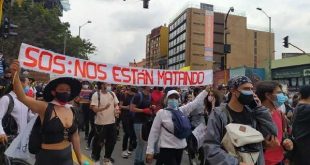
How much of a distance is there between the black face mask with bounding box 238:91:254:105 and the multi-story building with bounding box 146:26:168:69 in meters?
117

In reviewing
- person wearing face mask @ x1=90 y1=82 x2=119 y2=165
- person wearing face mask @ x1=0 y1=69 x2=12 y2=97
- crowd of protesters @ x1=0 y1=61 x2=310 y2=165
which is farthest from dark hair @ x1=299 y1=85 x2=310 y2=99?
person wearing face mask @ x1=90 y1=82 x2=119 y2=165

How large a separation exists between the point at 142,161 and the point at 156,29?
435 feet

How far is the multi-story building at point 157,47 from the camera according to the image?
129m

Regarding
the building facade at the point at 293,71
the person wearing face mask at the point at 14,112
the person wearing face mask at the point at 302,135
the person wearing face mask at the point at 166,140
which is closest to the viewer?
the person wearing face mask at the point at 302,135

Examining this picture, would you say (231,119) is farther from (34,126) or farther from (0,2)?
(0,2)

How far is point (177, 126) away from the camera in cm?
660

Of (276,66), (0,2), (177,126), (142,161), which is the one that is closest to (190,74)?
(142,161)

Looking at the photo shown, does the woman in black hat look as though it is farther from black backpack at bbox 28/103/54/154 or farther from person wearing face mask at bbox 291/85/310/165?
person wearing face mask at bbox 291/85/310/165

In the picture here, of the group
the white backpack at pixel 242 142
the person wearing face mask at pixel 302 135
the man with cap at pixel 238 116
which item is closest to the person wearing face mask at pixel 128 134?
the person wearing face mask at pixel 302 135

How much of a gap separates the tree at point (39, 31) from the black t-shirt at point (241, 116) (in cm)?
3885

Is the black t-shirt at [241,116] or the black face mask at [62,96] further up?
the black face mask at [62,96]

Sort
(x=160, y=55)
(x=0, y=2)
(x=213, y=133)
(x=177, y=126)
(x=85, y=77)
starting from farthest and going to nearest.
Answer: (x=160, y=55)
(x=0, y=2)
(x=85, y=77)
(x=177, y=126)
(x=213, y=133)

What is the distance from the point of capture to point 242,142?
3.64 metres

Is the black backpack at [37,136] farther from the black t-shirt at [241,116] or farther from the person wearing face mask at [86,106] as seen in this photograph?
the person wearing face mask at [86,106]
